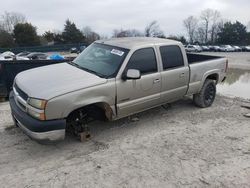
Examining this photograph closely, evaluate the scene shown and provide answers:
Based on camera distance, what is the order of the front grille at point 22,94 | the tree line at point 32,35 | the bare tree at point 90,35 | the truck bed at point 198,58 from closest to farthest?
1. the front grille at point 22,94
2. the truck bed at point 198,58
3. the tree line at point 32,35
4. the bare tree at point 90,35

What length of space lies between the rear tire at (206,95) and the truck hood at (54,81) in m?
3.23

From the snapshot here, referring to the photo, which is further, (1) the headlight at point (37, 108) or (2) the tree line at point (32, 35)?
(2) the tree line at point (32, 35)

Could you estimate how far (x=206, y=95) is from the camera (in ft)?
22.7

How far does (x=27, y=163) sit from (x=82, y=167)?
87 cm

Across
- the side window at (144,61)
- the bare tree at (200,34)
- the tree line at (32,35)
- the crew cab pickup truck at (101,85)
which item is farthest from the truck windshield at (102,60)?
the bare tree at (200,34)

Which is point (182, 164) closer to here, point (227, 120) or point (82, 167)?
point (82, 167)

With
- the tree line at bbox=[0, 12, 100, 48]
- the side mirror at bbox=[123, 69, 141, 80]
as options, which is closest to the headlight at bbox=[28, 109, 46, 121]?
the side mirror at bbox=[123, 69, 141, 80]

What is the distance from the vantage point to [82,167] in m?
3.85

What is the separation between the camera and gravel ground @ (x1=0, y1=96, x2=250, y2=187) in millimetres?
3574

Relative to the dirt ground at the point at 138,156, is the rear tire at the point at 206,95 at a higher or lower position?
higher

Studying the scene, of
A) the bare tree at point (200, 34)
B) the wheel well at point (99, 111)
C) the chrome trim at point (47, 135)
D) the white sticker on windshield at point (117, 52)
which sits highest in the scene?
the bare tree at point (200, 34)

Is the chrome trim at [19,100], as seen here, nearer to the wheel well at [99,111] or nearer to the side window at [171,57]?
the wheel well at [99,111]

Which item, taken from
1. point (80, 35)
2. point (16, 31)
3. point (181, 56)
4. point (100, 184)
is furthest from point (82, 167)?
point (80, 35)

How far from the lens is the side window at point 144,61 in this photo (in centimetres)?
493
